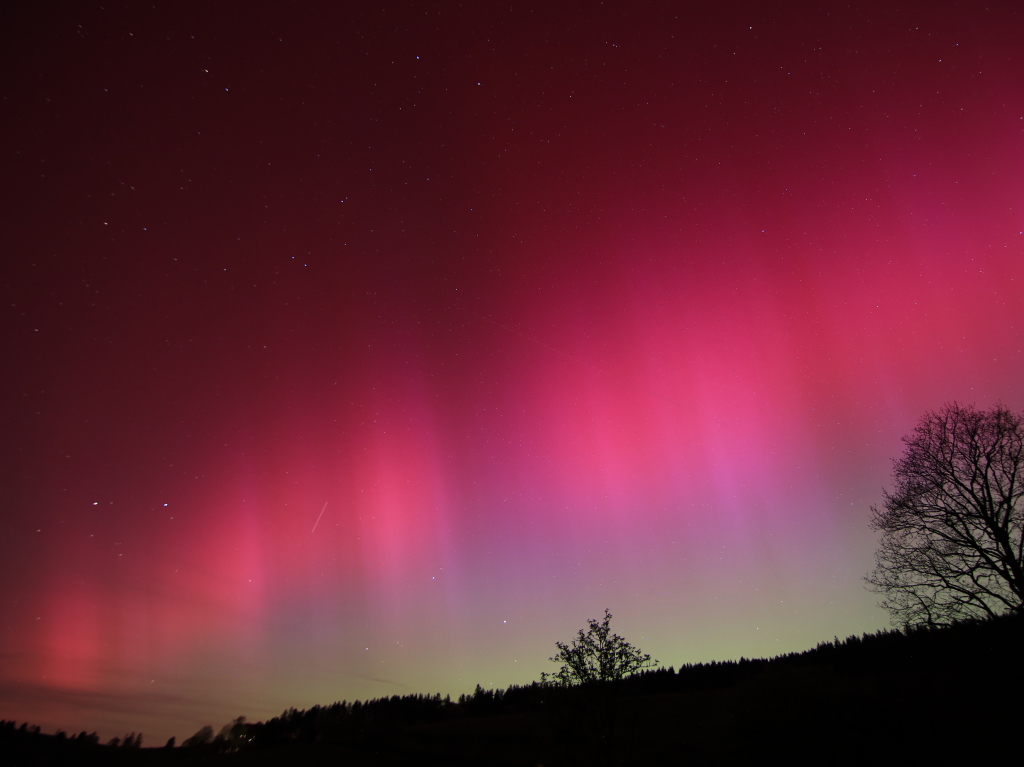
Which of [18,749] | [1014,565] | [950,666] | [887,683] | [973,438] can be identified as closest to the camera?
[1014,565]

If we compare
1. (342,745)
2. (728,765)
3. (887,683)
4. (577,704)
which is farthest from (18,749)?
(887,683)

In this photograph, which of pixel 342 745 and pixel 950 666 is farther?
pixel 342 745

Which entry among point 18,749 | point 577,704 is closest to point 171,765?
point 577,704

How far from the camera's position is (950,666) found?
2400 centimetres

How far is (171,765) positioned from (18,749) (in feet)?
198

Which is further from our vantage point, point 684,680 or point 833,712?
point 684,680

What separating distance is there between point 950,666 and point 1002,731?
253 inches

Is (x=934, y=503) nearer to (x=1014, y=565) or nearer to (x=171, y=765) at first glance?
(x=1014, y=565)

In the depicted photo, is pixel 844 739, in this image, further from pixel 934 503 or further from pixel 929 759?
pixel 934 503

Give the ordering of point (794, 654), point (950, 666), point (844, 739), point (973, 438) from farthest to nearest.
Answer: point (794, 654) < point (950, 666) < point (844, 739) < point (973, 438)

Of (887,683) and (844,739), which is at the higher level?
(887,683)

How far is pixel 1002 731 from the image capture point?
1836 cm

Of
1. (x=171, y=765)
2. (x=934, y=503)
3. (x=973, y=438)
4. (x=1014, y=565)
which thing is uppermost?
(x=973, y=438)

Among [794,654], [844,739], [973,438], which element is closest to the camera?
[973,438]
